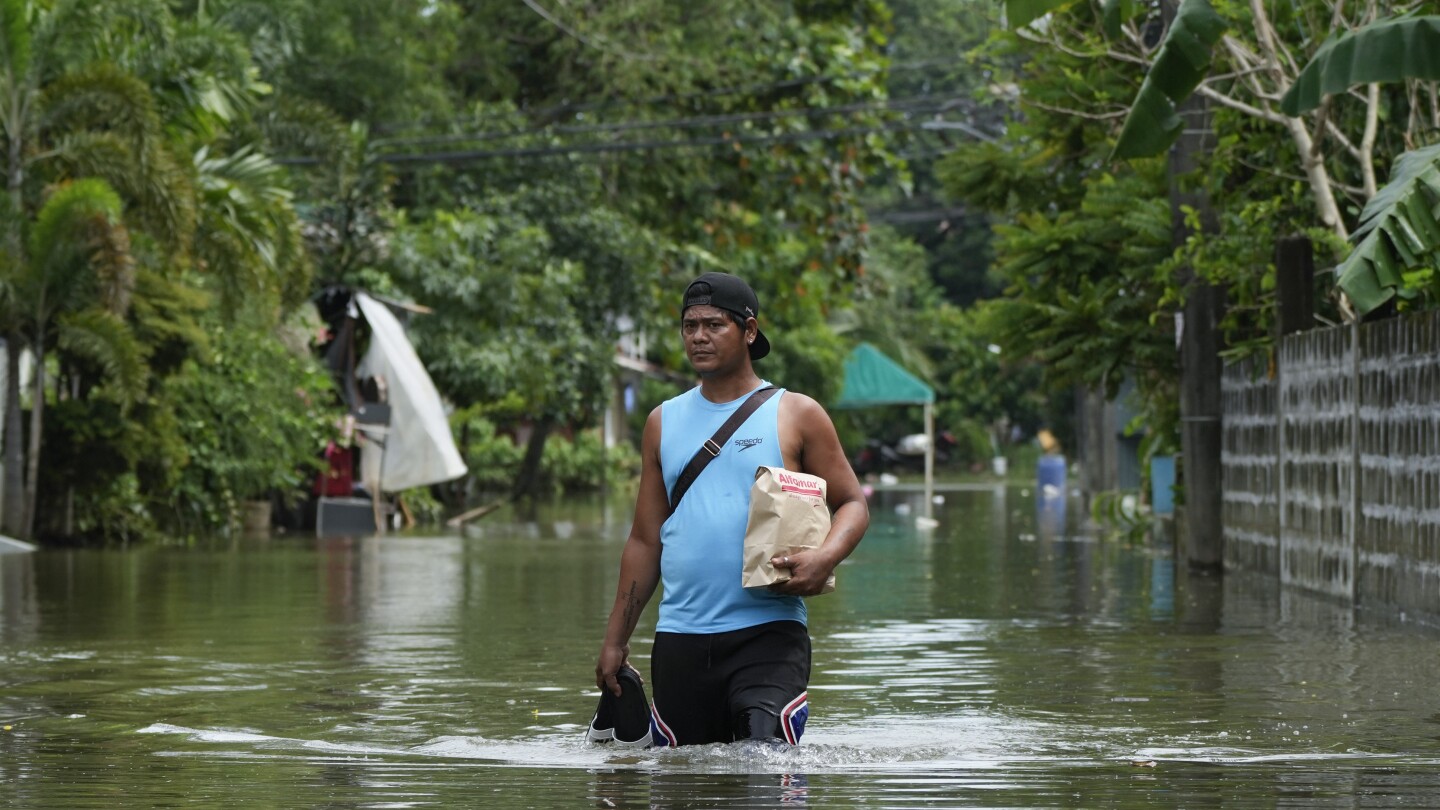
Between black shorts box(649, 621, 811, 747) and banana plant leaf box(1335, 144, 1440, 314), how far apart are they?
230 inches

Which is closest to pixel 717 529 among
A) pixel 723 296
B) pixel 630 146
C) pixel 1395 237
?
pixel 723 296

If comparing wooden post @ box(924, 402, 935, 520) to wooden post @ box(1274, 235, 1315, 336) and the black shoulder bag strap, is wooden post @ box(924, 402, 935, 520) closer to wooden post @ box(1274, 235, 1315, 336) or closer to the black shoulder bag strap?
wooden post @ box(1274, 235, 1315, 336)

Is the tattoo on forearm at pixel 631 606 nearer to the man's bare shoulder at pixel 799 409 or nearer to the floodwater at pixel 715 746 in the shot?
the floodwater at pixel 715 746

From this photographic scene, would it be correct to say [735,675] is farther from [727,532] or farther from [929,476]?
[929,476]

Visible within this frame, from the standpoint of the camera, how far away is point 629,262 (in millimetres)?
37938

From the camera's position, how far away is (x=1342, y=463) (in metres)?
15.0

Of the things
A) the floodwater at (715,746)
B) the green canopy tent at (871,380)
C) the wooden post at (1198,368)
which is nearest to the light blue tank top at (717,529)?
the floodwater at (715,746)

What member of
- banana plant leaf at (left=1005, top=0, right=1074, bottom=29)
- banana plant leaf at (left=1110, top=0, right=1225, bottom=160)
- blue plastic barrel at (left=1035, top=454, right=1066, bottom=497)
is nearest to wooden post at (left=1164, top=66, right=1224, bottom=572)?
banana plant leaf at (left=1110, top=0, right=1225, bottom=160)

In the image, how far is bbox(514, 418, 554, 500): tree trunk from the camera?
136 ft

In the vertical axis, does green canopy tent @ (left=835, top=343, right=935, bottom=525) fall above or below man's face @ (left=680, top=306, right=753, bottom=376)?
above

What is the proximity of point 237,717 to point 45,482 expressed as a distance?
16.8 metres

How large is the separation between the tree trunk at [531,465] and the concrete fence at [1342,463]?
23526 mm

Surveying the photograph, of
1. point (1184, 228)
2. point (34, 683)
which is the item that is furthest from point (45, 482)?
point (34, 683)

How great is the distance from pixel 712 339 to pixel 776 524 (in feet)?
2.03
